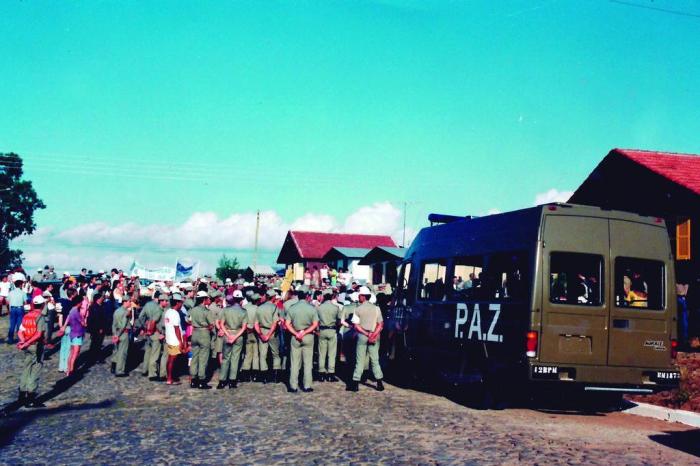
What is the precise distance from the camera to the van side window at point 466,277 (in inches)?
426

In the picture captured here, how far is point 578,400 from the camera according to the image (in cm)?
1127

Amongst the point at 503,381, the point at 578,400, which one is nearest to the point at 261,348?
the point at 503,381

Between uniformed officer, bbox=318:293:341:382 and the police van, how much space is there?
3.26 m

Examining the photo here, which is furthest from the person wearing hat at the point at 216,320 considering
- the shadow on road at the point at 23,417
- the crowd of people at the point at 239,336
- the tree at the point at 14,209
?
the tree at the point at 14,209

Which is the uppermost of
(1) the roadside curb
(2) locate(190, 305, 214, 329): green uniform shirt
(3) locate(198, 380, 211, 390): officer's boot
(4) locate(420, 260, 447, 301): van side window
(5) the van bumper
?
(4) locate(420, 260, 447, 301): van side window

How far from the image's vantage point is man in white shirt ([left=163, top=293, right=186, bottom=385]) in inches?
490

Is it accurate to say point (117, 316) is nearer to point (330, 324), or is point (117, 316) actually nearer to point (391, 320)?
point (330, 324)

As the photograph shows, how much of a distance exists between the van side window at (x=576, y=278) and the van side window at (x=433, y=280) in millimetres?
3026

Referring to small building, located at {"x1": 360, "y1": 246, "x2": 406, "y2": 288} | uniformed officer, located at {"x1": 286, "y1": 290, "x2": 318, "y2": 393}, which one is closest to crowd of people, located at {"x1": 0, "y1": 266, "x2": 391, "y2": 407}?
uniformed officer, located at {"x1": 286, "y1": 290, "x2": 318, "y2": 393}

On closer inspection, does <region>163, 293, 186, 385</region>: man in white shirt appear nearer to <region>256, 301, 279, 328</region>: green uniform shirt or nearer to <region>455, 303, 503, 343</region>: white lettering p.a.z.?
<region>256, 301, 279, 328</region>: green uniform shirt

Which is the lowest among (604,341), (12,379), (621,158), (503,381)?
(12,379)

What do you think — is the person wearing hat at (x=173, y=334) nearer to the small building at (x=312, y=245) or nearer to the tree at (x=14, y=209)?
the small building at (x=312, y=245)

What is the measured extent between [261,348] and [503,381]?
17.1 feet

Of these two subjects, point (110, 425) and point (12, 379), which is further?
point (12, 379)
